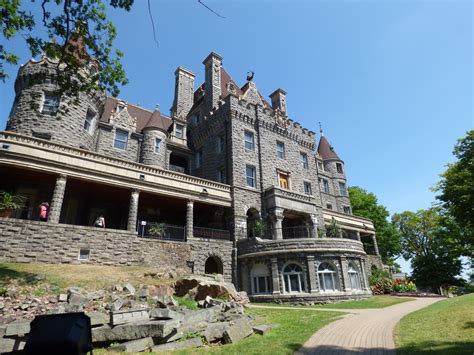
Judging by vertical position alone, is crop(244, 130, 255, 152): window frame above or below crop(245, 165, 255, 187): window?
above

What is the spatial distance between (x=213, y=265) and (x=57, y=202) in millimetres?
12233

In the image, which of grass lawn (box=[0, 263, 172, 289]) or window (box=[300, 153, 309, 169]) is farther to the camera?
window (box=[300, 153, 309, 169])

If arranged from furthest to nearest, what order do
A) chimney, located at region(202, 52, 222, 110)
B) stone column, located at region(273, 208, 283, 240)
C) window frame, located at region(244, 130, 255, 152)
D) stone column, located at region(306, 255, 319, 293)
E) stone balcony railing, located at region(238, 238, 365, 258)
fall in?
chimney, located at region(202, 52, 222, 110), window frame, located at region(244, 130, 255, 152), stone column, located at region(273, 208, 283, 240), stone balcony railing, located at region(238, 238, 365, 258), stone column, located at region(306, 255, 319, 293)

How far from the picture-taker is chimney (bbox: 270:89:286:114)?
111 ft

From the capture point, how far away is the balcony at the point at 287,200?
25094mm

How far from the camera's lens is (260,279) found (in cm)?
2162

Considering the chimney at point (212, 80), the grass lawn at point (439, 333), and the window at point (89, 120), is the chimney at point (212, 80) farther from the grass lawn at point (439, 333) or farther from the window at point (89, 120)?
the grass lawn at point (439, 333)

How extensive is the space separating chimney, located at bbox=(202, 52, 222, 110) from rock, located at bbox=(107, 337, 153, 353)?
24.8 metres

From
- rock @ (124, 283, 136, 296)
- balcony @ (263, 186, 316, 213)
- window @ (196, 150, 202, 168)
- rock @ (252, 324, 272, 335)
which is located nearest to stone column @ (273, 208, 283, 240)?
balcony @ (263, 186, 316, 213)

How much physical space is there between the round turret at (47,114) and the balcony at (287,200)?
49.7ft

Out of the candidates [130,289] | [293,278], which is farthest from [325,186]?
[130,289]

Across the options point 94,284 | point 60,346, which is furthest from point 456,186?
point 60,346

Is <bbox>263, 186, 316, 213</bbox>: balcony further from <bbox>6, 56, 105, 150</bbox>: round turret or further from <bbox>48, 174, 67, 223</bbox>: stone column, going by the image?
<bbox>48, 174, 67, 223</bbox>: stone column

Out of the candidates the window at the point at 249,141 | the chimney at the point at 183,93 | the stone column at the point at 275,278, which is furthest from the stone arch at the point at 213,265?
the chimney at the point at 183,93
